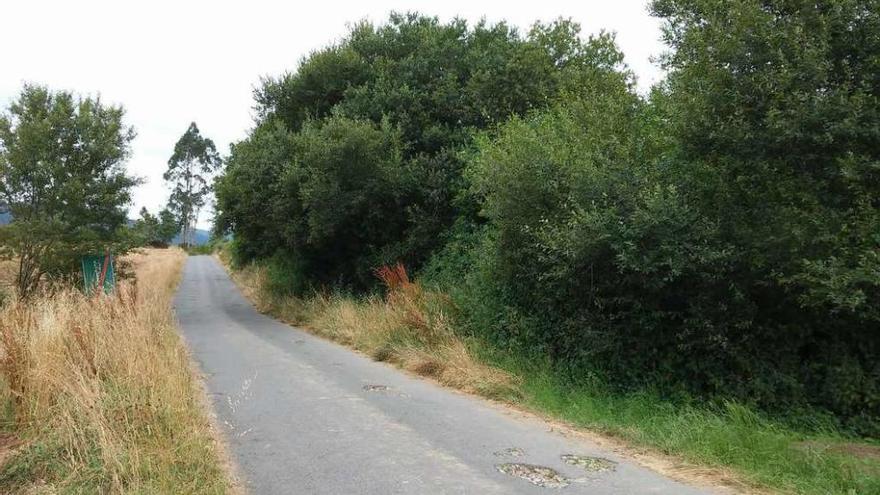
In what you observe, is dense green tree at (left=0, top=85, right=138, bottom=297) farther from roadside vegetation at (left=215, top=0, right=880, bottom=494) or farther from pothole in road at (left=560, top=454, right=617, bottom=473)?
pothole in road at (left=560, top=454, right=617, bottom=473)

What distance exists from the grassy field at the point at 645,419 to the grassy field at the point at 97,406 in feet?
13.8

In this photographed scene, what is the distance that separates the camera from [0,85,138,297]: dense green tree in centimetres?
1723

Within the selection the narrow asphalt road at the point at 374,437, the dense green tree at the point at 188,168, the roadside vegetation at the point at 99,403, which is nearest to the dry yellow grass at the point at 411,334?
the narrow asphalt road at the point at 374,437

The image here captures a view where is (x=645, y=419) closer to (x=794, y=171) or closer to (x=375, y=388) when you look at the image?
(x=794, y=171)

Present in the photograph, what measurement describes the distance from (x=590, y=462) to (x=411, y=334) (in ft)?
21.9

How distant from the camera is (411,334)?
12242 mm

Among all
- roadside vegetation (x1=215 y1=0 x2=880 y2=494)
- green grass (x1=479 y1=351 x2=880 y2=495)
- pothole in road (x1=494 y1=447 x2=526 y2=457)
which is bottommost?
pothole in road (x1=494 y1=447 x2=526 y2=457)

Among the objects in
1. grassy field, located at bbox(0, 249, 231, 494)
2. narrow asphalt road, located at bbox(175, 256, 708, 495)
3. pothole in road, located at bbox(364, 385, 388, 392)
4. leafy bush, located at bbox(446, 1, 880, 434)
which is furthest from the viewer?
pothole in road, located at bbox(364, 385, 388, 392)

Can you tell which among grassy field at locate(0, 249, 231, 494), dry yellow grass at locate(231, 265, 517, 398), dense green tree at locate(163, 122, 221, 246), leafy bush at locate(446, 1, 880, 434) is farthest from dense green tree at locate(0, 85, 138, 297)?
dense green tree at locate(163, 122, 221, 246)

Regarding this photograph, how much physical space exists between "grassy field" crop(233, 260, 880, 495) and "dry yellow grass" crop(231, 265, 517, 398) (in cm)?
2

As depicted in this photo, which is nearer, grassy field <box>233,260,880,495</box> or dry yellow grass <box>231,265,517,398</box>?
grassy field <box>233,260,880,495</box>

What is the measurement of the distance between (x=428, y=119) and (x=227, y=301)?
1417cm

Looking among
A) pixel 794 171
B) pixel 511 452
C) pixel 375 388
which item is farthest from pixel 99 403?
pixel 794 171

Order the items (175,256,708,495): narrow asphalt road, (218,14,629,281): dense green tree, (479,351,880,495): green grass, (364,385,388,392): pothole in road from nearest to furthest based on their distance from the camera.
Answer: (175,256,708,495): narrow asphalt road → (479,351,880,495): green grass → (364,385,388,392): pothole in road → (218,14,629,281): dense green tree
